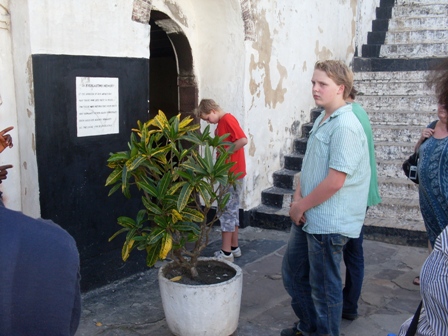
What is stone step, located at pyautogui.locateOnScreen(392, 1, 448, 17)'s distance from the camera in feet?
30.2

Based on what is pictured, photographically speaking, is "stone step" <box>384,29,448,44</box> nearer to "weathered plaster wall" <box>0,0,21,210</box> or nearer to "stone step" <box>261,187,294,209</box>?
"stone step" <box>261,187,294,209</box>

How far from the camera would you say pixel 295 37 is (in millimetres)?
6984

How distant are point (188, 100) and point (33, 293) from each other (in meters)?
5.09

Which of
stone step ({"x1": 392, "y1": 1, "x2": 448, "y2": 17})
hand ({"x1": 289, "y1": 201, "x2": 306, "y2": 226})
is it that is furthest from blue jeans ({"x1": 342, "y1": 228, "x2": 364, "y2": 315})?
stone step ({"x1": 392, "y1": 1, "x2": 448, "y2": 17})

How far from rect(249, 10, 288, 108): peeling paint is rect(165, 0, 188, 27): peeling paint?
0.87 meters

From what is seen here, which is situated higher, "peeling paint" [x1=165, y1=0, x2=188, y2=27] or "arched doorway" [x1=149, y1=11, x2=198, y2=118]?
"peeling paint" [x1=165, y1=0, x2=188, y2=27]

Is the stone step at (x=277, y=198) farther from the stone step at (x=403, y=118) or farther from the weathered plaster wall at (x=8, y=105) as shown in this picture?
the weathered plaster wall at (x=8, y=105)

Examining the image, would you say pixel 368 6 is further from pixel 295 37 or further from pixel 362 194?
pixel 362 194

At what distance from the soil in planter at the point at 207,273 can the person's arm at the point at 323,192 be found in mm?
854

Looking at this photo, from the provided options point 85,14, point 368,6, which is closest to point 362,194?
point 85,14

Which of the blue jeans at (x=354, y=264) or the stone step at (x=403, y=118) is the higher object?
the stone step at (x=403, y=118)

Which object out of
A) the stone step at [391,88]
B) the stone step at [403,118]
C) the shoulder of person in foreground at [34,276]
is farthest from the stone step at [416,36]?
the shoulder of person in foreground at [34,276]

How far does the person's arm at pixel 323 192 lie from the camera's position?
281 cm

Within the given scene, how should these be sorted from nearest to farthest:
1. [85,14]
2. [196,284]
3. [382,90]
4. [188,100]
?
[196,284] < [85,14] < [188,100] < [382,90]
